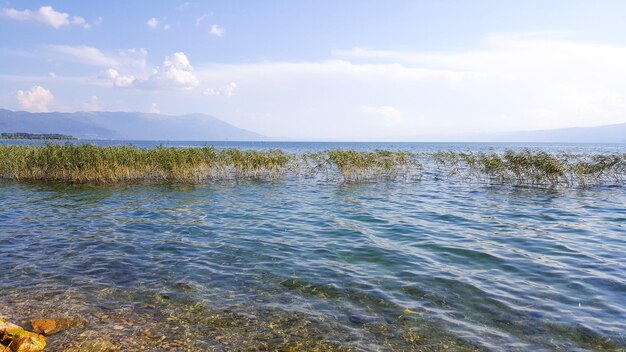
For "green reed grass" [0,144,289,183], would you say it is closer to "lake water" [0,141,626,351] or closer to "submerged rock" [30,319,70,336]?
"lake water" [0,141,626,351]

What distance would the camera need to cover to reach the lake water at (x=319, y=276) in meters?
7.36

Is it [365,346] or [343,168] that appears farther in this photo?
[343,168]

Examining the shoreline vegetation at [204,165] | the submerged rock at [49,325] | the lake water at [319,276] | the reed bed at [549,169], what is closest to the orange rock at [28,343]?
the lake water at [319,276]

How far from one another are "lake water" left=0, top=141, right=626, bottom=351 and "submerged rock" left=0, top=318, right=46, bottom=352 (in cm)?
30

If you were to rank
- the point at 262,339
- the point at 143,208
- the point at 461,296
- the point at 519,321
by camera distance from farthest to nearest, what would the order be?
the point at 143,208, the point at 461,296, the point at 519,321, the point at 262,339

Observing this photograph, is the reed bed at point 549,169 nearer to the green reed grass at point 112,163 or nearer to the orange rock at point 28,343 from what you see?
the green reed grass at point 112,163

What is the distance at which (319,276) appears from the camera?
34.6ft

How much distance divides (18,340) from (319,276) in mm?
6352

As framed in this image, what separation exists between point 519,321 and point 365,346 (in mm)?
3238

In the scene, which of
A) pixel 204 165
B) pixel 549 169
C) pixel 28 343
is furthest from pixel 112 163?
pixel 549 169

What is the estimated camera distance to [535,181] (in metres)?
32.6

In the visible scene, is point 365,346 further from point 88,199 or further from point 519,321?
point 88,199

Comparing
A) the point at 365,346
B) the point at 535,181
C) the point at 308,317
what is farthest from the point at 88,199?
the point at 535,181

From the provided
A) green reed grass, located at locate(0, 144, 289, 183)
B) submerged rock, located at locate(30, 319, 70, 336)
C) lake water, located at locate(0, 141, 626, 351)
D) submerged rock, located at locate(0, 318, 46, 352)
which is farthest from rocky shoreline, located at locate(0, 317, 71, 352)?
green reed grass, located at locate(0, 144, 289, 183)
